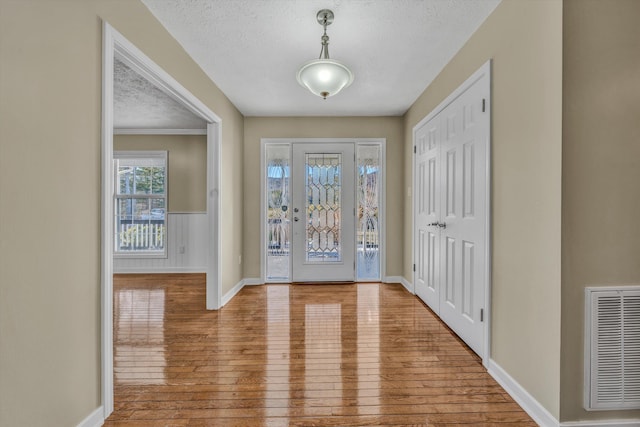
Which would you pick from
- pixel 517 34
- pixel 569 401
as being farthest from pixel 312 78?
pixel 569 401

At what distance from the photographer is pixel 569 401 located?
1.47 metres

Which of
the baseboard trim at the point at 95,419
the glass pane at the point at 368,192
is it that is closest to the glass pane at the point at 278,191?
the glass pane at the point at 368,192

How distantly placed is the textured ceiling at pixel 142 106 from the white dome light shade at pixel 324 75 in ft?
5.28

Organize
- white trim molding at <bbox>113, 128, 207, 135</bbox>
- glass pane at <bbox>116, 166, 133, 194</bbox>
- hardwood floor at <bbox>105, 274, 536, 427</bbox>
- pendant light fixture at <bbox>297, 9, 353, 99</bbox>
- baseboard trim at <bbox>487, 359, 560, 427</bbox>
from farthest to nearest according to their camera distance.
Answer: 1. glass pane at <bbox>116, 166, 133, 194</bbox>
2. white trim molding at <bbox>113, 128, 207, 135</bbox>
3. pendant light fixture at <bbox>297, 9, 353, 99</bbox>
4. hardwood floor at <bbox>105, 274, 536, 427</bbox>
5. baseboard trim at <bbox>487, 359, 560, 427</bbox>

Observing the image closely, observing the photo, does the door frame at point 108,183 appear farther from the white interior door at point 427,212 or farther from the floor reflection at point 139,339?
the white interior door at point 427,212

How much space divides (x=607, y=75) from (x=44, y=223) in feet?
8.49

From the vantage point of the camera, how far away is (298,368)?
84.0 inches

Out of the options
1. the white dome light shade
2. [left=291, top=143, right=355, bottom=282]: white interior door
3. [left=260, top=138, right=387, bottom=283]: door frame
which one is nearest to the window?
[left=260, top=138, right=387, bottom=283]: door frame

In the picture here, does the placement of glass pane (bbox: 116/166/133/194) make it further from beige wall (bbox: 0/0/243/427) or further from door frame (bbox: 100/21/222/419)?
beige wall (bbox: 0/0/243/427)

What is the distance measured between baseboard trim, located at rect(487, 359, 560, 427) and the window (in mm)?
4959

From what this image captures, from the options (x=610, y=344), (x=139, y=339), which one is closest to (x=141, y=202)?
(x=139, y=339)

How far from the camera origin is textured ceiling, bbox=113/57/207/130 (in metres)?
3.19

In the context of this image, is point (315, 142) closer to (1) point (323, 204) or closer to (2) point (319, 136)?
(2) point (319, 136)

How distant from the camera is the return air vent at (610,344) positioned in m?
1.46
